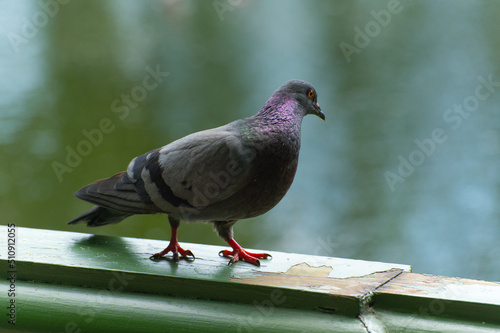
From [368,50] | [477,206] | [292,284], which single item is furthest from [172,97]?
[292,284]

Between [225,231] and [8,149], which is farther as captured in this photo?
[8,149]

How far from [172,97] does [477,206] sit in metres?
2.50

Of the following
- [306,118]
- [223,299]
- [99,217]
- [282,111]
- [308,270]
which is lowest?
[223,299]

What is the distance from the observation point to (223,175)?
1664 millimetres

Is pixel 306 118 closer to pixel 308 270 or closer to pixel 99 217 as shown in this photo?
pixel 99 217

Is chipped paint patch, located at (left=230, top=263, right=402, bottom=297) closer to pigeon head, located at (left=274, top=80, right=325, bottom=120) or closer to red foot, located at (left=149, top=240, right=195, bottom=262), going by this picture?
red foot, located at (left=149, top=240, right=195, bottom=262)

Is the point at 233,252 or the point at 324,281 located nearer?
the point at 324,281

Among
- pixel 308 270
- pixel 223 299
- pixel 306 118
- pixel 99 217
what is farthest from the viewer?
pixel 306 118

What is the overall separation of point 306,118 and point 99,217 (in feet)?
8.16

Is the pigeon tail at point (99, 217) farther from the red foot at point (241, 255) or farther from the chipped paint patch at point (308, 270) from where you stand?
the chipped paint patch at point (308, 270)

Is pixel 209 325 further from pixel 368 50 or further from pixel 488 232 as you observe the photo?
pixel 368 50

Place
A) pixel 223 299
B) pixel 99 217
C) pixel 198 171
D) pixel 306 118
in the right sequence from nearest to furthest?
pixel 223 299 < pixel 198 171 < pixel 99 217 < pixel 306 118

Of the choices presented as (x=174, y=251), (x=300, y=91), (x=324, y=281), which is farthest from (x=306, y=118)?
(x=324, y=281)

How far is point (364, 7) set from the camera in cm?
533
